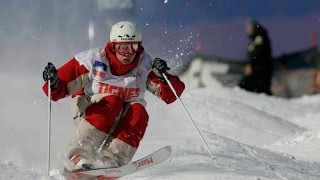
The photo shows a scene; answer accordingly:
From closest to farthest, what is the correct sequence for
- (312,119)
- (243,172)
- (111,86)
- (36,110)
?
1. (243,172)
2. (111,86)
3. (36,110)
4. (312,119)

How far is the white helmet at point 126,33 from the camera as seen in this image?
6074 mm

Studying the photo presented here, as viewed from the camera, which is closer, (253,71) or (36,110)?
(36,110)

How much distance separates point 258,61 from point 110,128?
32.7ft

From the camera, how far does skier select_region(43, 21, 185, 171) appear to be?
600 cm

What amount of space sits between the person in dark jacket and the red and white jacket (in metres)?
9.48

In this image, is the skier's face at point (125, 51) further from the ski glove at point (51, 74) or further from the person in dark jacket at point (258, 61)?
the person in dark jacket at point (258, 61)

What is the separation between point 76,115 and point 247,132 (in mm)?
4646

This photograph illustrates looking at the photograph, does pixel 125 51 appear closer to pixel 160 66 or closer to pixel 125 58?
pixel 125 58

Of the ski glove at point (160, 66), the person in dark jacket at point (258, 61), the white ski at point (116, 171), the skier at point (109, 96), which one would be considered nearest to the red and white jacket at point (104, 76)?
the skier at point (109, 96)

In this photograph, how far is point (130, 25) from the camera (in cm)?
615

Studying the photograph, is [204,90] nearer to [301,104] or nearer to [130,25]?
[301,104]

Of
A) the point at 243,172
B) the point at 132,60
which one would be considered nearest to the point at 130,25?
the point at 132,60

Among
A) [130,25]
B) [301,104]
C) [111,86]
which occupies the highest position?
[130,25]

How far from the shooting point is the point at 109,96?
608 centimetres
